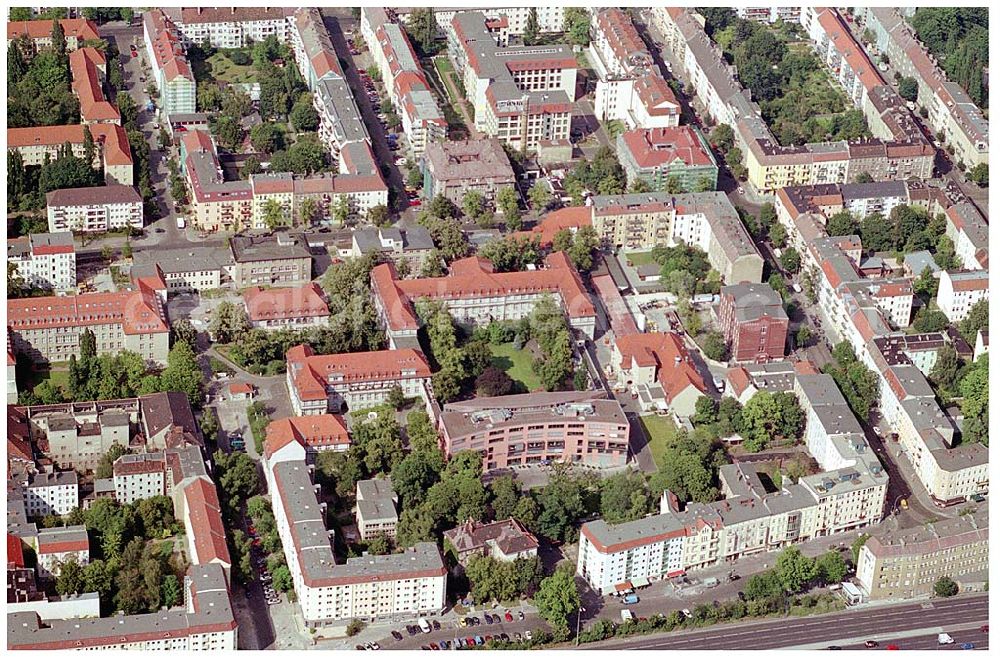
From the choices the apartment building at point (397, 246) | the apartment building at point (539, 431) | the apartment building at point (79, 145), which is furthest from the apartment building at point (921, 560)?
the apartment building at point (79, 145)

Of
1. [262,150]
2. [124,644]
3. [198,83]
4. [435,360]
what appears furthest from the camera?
[198,83]

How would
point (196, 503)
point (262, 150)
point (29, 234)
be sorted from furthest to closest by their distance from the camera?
point (262, 150) → point (29, 234) → point (196, 503)

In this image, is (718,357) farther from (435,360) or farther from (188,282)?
(188,282)

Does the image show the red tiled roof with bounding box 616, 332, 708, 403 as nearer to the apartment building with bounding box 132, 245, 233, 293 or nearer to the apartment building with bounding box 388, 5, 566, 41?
the apartment building with bounding box 132, 245, 233, 293

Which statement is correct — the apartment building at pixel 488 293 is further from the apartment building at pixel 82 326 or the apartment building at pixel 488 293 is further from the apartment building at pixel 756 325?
the apartment building at pixel 82 326

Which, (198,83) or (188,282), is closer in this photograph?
(188,282)

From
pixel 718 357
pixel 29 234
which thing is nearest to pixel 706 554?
pixel 718 357
